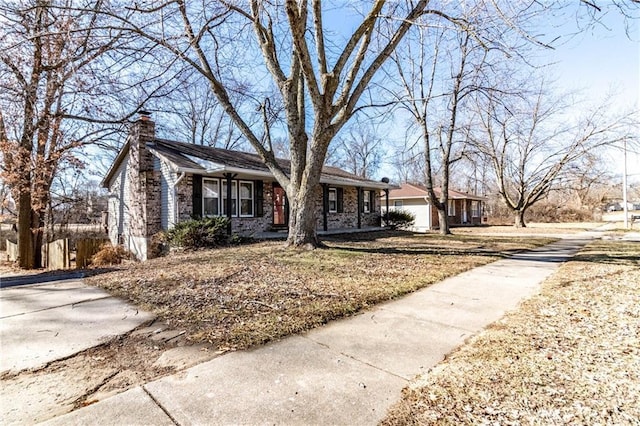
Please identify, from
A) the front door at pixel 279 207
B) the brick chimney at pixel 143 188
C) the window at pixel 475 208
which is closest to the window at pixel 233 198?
the front door at pixel 279 207

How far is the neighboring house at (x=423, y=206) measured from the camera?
83.9ft

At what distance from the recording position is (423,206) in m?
26.1

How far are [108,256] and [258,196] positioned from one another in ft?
18.9

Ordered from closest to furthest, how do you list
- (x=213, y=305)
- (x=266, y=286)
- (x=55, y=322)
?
(x=55, y=322), (x=213, y=305), (x=266, y=286)

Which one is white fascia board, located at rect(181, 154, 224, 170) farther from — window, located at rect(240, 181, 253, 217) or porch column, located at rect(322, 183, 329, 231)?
porch column, located at rect(322, 183, 329, 231)

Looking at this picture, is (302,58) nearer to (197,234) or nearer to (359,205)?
(197,234)

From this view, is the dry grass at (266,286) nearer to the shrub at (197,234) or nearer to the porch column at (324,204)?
the shrub at (197,234)

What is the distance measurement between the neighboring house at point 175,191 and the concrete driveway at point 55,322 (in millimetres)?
6099

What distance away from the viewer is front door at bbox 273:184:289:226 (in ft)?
47.3

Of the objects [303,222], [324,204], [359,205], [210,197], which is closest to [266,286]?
[303,222]

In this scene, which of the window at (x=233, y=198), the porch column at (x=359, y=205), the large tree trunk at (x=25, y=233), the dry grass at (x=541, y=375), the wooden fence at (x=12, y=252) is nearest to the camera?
the dry grass at (x=541, y=375)

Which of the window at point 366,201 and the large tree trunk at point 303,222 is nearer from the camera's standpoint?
the large tree trunk at point 303,222

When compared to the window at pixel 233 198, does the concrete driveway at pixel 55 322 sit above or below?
below

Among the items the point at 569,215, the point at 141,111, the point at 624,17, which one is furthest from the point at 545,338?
the point at 569,215
